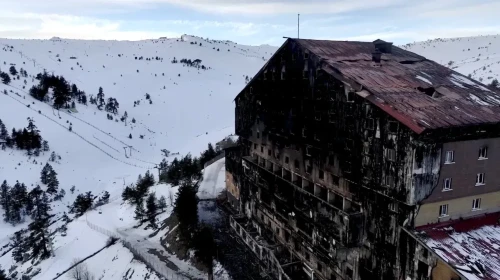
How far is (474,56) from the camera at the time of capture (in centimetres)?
15462

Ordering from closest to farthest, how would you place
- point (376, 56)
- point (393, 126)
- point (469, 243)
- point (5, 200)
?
1. point (469, 243)
2. point (393, 126)
3. point (376, 56)
4. point (5, 200)

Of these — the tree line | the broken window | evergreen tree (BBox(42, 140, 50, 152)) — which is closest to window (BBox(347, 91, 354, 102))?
the broken window

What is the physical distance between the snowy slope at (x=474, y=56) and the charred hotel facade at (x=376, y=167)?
269 feet

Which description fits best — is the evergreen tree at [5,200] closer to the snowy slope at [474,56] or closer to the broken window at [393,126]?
the broken window at [393,126]

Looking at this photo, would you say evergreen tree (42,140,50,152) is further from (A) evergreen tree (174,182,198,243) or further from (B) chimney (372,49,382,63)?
(B) chimney (372,49,382,63)

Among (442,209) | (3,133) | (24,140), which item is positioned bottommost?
(24,140)

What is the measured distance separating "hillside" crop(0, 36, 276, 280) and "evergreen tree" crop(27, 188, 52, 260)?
126 cm

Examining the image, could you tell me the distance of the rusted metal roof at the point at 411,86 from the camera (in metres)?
24.5

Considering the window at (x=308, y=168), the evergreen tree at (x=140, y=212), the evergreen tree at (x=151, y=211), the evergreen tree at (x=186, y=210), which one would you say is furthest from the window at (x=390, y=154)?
the evergreen tree at (x=140, y=212)

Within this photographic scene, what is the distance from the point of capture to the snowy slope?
366 ft

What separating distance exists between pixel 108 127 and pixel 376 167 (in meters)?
92.5

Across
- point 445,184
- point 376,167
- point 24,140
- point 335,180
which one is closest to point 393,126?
point 376,167

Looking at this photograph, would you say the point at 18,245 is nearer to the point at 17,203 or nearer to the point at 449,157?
the point at 17,203

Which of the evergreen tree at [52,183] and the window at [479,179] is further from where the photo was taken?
the evergreen tree at [52,183]
